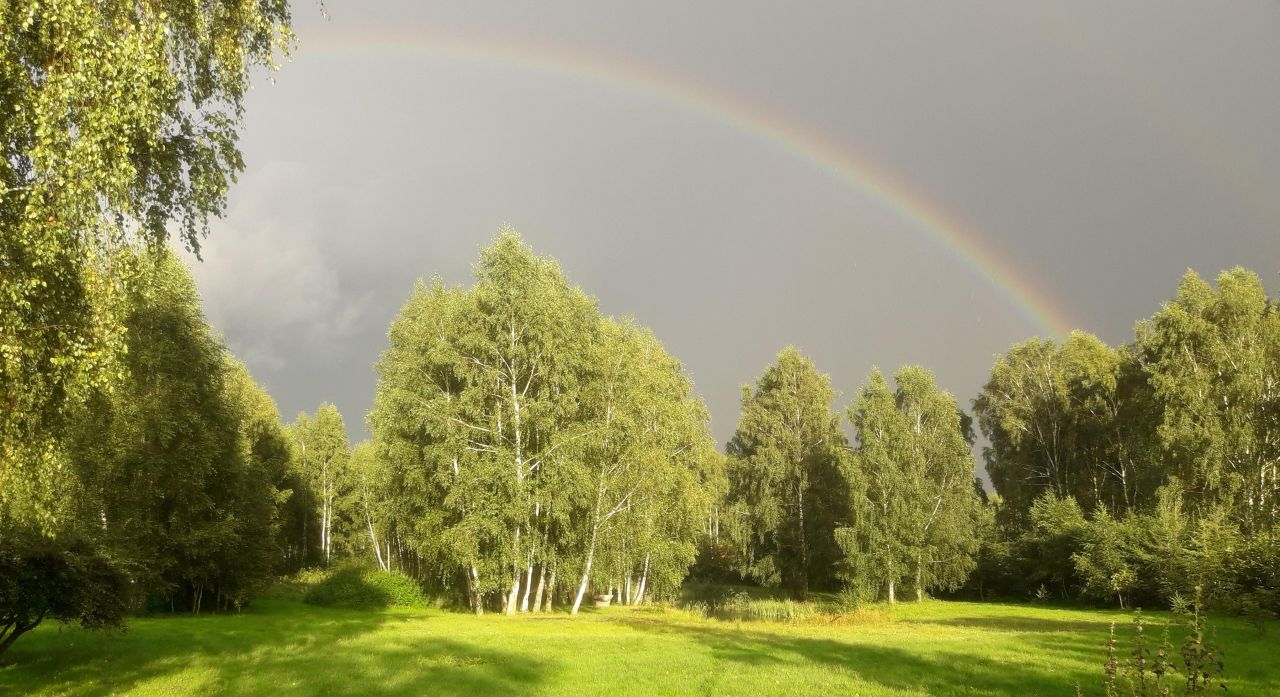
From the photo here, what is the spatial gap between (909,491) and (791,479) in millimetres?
10438

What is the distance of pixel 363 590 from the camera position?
40969mm

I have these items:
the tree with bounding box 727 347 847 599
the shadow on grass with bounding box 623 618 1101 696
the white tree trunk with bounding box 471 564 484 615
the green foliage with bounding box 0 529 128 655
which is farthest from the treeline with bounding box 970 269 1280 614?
the green foliage with bounding box 0 529 128 655

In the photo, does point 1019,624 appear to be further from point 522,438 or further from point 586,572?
point 522,438

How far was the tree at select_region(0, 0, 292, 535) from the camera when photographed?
31.8 feet

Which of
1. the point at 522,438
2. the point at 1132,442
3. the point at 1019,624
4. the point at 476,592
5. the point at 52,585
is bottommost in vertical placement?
the point at 1019,624

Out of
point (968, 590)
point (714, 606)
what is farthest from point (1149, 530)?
point (714, 606)

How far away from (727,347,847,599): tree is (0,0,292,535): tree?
2012 inches

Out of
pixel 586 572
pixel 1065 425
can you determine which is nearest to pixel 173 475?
pixel 586 572

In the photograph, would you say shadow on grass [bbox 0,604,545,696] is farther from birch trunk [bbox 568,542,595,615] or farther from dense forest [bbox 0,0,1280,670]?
birch trunk [bbox 568,542,595,615]

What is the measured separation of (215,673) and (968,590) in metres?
61.8

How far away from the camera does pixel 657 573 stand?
44.5m

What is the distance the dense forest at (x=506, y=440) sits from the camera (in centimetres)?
1072

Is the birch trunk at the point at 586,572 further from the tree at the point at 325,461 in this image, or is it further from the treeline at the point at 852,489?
the tree at the point at 325,461

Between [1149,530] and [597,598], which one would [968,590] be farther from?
[597,598]
